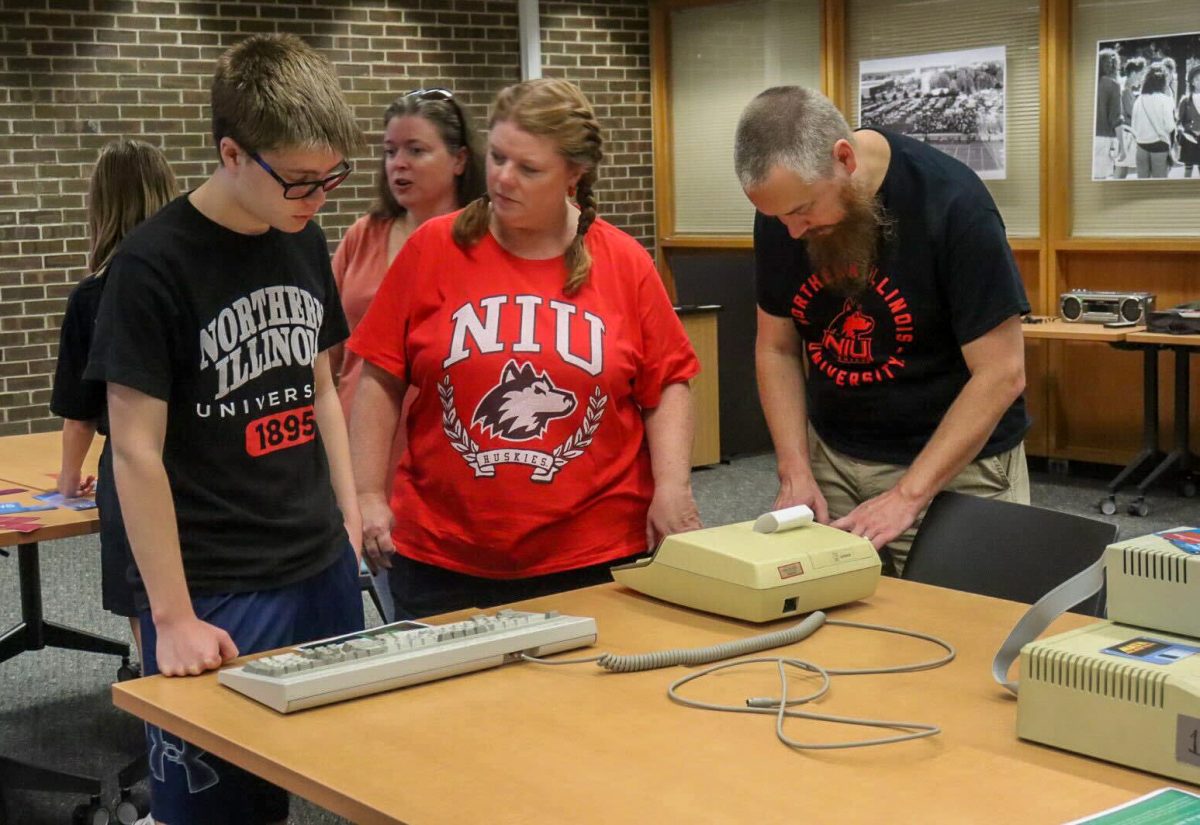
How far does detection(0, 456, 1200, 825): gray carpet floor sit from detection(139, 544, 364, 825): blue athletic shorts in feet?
4.23

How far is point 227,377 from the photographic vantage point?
1828mm

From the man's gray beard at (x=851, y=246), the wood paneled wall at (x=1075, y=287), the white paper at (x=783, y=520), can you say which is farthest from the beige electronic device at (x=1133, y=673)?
the wood paneled wall at (x=1075, y=287)

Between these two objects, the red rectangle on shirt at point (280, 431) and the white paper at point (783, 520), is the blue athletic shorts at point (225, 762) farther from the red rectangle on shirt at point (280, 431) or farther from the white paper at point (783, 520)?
the white paper at point (783, 520)

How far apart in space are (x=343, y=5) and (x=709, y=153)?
91.0 inches

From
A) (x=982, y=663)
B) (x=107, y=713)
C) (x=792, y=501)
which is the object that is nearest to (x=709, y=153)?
(x=107, y=713)

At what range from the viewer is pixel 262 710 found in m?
1.55

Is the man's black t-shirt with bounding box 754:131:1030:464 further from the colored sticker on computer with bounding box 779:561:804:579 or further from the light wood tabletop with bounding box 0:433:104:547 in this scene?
the light wood tabletop with bounding box 0:433:104:547

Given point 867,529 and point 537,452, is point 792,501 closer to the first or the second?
point 867,529

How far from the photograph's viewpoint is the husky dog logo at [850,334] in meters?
2.41

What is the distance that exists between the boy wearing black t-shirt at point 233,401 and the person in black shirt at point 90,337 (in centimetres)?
59

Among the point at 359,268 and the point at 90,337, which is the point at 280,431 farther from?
the point at 359,268

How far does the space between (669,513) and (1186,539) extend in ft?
3.00

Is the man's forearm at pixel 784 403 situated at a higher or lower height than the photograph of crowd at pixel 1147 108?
lower

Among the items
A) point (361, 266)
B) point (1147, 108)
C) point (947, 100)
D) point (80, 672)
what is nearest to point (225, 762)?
point (361, 266)
